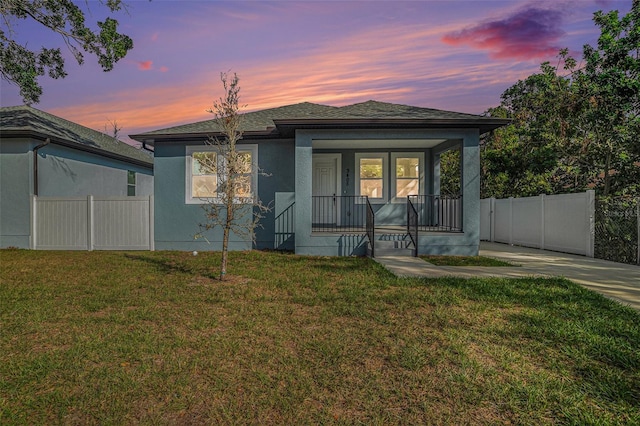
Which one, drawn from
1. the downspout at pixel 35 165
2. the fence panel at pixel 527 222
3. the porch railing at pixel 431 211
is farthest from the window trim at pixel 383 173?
the downspout at pixel 35 165

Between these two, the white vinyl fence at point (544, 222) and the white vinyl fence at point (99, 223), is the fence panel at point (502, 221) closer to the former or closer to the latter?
the white vinyl fence at point (544, 222)

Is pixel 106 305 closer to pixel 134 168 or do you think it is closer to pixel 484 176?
pixel 134 168

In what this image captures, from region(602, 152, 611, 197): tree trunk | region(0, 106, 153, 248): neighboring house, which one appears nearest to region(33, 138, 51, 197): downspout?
region(0, 106, 153, 248): neighboring house

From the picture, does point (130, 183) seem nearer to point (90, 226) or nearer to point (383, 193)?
point (90, 226)

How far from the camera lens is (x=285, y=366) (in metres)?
3.05

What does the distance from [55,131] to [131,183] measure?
4.10 m

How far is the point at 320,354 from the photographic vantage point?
10.8ft

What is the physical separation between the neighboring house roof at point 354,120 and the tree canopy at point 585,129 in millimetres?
4931

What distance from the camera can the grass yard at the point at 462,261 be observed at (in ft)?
26.2

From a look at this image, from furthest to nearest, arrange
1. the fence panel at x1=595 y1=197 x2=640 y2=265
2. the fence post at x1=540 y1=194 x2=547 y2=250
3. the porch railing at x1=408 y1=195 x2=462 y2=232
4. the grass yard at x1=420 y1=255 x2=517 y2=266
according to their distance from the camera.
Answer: the fence post at x1=540 y1=194 x2=547 y2=250
the porch railing at x1=408 y1=195 x2=462 y2=232
the fence panel at x1=595 y1=197 x2=640 y2=265
the grass yard at x1=420 y1=255 x2=517 y2=266

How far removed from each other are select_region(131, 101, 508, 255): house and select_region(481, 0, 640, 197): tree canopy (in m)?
4.98

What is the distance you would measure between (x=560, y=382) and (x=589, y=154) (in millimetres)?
13447

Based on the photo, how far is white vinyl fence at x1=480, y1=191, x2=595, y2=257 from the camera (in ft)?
30.4

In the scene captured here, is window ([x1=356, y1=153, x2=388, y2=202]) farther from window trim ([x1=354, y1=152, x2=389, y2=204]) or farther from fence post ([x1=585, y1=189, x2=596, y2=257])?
fence post ([x1=585, y1=189, x2=596, y2=257])
